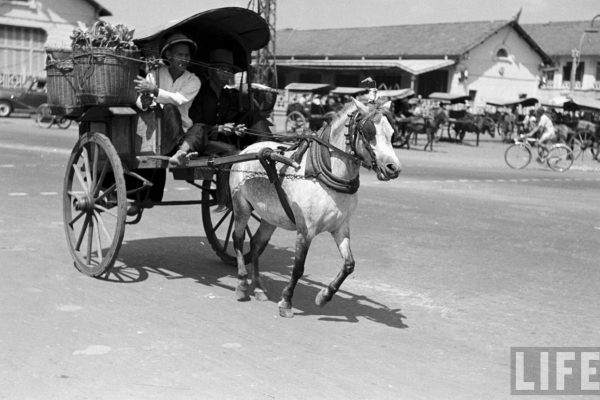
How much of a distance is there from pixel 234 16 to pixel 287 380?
3804 mm

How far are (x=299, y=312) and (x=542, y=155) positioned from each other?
63.5ft

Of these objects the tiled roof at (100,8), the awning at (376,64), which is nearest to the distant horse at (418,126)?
the awning at (376,64)

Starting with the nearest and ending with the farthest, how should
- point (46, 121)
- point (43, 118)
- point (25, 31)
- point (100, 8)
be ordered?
point (43, 118), point (46, 121), point (25, 31), point (100, 8)

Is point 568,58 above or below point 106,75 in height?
above

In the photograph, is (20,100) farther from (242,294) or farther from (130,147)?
(242,294)

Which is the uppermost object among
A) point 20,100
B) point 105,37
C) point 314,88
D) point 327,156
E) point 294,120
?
point 314,88

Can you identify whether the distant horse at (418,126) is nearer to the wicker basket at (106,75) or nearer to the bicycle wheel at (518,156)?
the bicycle wheel at (518,156)

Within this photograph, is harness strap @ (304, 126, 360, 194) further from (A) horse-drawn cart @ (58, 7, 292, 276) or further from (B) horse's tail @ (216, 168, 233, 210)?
(B) horse's tail @ (216, 168, 233, 210)

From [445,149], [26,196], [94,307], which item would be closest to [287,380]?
[94,307]

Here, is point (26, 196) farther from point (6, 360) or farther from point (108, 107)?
point (6, 360)

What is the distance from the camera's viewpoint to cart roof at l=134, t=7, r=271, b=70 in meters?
6.94

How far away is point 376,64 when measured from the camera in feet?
164

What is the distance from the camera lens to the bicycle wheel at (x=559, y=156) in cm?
2334

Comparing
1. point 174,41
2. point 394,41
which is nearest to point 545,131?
point 174,41
